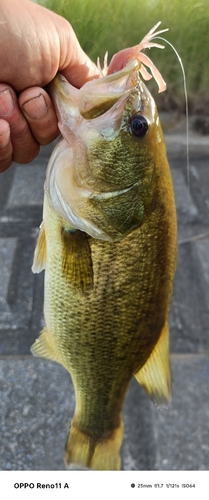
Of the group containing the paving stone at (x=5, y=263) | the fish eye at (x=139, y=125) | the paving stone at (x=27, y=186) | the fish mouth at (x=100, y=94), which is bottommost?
the paving stone at (x=5, y=263)

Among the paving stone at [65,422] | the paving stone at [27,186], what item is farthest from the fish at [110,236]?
the paving stone at [27,186]

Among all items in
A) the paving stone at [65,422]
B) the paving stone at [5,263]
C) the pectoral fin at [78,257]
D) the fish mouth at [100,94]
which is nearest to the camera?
the fish mouth at [100,94]

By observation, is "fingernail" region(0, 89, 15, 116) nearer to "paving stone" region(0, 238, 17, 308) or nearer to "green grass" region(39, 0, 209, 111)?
"paving stone" region(0, 238, 17, 308)

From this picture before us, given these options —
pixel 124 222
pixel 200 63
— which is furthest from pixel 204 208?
pixel 124 222

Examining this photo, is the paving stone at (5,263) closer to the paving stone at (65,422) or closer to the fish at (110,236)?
the paving stone at (65,422)

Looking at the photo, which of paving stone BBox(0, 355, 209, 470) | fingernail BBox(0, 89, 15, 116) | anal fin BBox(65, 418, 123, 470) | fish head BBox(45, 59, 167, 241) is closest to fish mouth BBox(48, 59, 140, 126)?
fish head BBox(45, 59, 167, 241)
